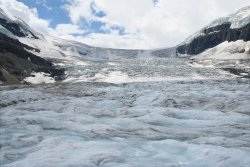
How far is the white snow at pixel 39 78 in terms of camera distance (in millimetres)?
106506

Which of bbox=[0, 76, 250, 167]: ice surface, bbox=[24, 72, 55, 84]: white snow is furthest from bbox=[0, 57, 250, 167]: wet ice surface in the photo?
bbox=[24, 72, 55, 84]: white snow

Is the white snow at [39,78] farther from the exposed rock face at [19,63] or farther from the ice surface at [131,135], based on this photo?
the ice surface at [131,135]

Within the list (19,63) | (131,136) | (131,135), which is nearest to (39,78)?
(19,63)

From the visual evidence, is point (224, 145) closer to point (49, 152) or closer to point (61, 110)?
point (49, 152)

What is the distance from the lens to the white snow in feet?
349

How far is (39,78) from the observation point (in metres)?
114

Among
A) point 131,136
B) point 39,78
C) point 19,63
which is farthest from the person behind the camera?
point 19,63

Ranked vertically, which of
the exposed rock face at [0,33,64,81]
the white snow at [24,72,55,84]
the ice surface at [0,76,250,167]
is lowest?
the ice surface at [0,76,250,167]

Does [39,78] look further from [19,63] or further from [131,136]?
[131,136]

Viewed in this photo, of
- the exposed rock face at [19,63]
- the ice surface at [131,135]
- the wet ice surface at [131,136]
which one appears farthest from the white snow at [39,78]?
the wet ice surface at [131,136]

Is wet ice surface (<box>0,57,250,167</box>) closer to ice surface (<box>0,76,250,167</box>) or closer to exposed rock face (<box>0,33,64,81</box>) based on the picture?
ice surface (<box>0,76,250,167</box>)

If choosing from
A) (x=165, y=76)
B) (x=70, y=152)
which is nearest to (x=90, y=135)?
(x=70, y=152)

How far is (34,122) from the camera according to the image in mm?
25797

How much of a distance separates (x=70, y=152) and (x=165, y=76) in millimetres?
107143
